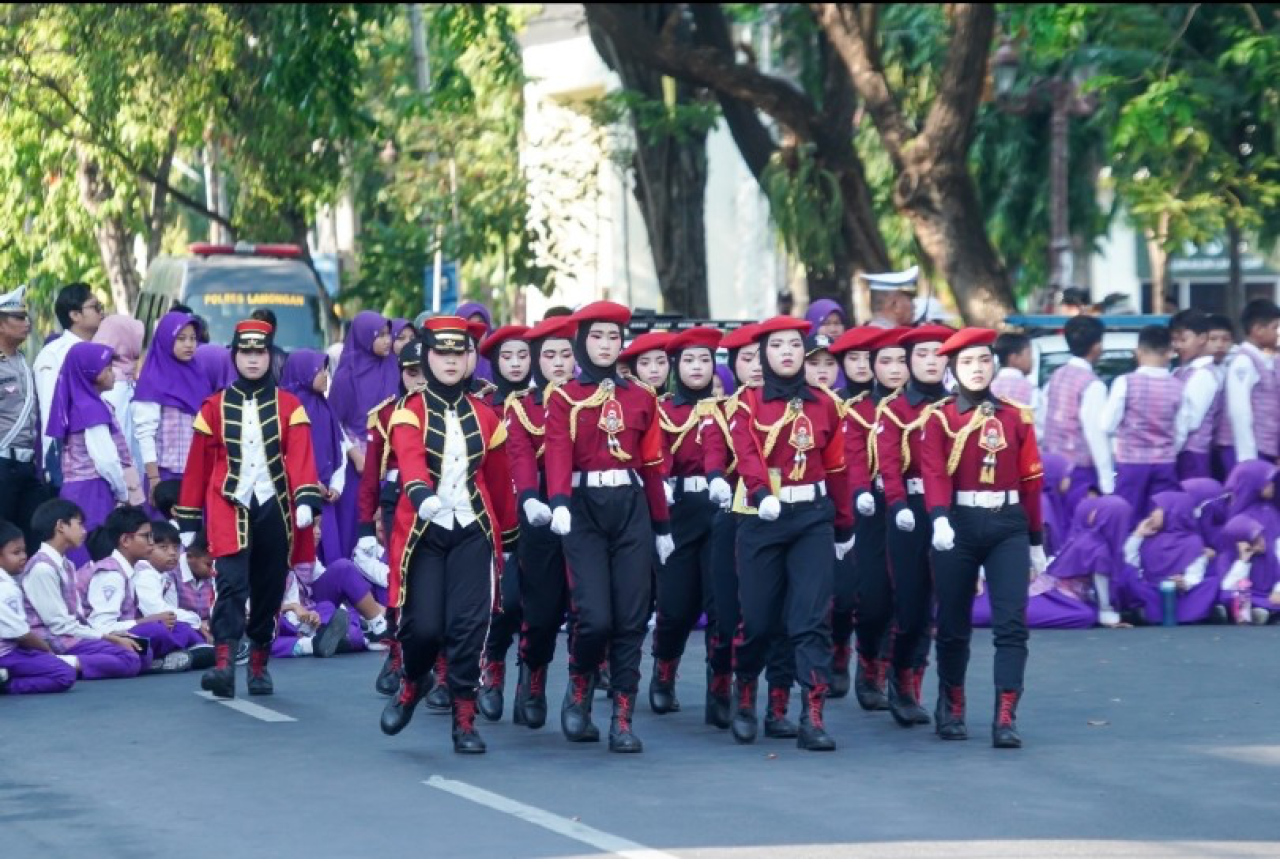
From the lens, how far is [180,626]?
48.8 ft

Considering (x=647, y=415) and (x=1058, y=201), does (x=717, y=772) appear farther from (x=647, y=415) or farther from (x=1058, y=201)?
(x=1058, y=201)

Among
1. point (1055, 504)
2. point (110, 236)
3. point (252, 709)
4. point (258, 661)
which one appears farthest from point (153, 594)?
point (110, 236)

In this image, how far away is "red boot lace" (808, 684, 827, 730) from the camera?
36.9 ft

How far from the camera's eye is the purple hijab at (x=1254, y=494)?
16.8 metres

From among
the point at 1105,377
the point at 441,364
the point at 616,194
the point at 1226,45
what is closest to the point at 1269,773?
the point at 441,364

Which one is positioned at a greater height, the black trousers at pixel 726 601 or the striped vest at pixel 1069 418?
the striped vest at pixel 1069 418

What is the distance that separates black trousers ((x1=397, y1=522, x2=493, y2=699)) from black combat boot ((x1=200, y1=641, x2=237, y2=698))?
6.94 ft

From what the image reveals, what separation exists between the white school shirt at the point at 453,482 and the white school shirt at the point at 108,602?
4.02m

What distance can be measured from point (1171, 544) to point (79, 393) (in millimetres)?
7136

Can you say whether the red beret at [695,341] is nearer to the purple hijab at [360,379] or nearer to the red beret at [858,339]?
the red beret at [858,339]

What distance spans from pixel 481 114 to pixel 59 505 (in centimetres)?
2456

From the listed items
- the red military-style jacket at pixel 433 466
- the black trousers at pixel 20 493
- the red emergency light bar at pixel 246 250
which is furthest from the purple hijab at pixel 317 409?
the red emergency light bar at pixel 246 250

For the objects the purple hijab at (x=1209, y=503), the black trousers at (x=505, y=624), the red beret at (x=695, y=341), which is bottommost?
the black trousers at (x=505, y=624)

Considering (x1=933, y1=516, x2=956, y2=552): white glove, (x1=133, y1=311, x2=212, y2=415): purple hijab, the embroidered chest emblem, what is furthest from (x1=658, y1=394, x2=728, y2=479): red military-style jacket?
(x1=133, y1=311, x2=212, y2=415): purple hijab
